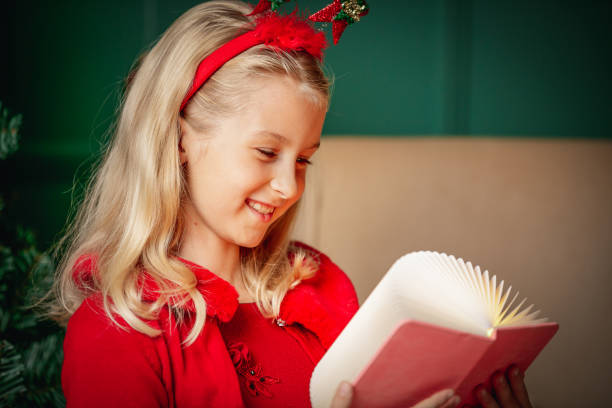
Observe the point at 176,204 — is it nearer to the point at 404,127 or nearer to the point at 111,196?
Answer: the point at 111,196

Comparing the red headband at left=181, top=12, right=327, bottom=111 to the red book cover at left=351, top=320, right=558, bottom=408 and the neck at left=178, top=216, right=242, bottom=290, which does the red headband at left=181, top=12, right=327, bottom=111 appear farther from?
the red book cover at left=351, top=320, right=558, bottom=408

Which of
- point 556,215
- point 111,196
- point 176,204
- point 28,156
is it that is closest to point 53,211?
point 28,156

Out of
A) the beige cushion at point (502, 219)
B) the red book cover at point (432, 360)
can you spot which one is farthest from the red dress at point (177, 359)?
the beige cushion at point (502, 219)

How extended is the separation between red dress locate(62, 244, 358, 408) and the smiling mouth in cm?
12

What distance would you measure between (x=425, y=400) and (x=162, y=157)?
1.67ft

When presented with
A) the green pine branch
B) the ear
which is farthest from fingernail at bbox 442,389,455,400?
the green pine branch

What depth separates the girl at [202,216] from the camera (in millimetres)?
769

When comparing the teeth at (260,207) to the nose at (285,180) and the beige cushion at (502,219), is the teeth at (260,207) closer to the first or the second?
the nose at (285,180)

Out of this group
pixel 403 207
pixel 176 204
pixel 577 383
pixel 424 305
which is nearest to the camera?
pixel 424 305

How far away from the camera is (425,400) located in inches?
26.5

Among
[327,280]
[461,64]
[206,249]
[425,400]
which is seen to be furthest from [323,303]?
[461,64]

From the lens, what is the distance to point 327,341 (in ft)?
3.14

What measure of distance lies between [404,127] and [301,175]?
1094mm

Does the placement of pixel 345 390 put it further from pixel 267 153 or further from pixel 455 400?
pixel 267 153
